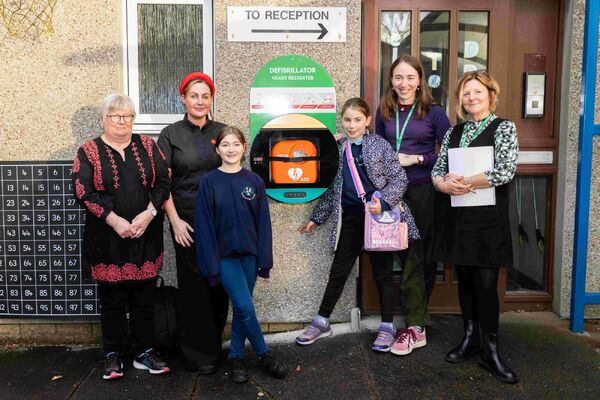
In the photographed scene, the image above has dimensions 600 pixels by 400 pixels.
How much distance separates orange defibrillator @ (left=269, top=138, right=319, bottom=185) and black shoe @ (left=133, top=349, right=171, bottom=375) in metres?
1.42

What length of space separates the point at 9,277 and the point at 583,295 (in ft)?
13.5

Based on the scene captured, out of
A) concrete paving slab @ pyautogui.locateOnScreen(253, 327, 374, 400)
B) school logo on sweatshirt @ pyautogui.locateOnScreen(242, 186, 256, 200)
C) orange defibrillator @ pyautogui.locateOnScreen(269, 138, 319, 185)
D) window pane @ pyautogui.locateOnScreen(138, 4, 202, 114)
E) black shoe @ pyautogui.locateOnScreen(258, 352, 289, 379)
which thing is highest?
window pane @ pyautogui.locateOnScreen(138, 4, 202, 114)

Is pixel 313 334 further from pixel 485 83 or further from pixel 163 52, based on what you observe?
pixel 163 52

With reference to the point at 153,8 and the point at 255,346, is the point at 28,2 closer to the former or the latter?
the point at 153,8

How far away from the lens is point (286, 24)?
4.08 meters

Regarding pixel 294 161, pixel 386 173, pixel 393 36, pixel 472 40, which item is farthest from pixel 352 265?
pixel 472 40

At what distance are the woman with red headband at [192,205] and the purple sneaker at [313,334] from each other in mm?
607

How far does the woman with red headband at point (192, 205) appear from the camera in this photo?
11.6ft

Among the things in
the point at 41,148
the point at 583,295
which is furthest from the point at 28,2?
the point at 583,295

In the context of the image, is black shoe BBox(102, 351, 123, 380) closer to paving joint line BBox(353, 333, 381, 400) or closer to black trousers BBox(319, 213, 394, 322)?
black trousers BBox(319, 213, 394, 322)

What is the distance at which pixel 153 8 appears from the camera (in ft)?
14.0

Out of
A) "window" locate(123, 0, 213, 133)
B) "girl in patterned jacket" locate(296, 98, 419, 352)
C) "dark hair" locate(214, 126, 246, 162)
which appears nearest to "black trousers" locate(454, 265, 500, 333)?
"girl in patterned jacket" locate(296, 98, 419, 352)

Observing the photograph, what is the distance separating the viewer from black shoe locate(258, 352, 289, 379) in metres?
3.51

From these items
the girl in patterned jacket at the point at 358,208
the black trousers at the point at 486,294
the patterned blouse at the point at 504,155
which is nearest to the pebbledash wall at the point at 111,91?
the girl in patterned jacket at the point at 358,208
